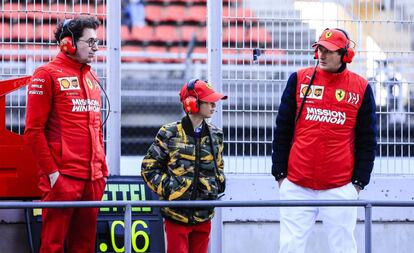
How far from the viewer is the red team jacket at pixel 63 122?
5.64m

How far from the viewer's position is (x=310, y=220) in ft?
→ 19.2

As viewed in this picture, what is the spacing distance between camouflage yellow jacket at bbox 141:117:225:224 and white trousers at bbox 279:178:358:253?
1.39 feet

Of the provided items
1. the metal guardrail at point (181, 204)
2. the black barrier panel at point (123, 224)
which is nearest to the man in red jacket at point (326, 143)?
the metal guardrail at point (181, 204)

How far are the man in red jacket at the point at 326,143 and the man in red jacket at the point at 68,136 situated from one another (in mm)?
1047

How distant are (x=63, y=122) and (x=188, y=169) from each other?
2.39 feet

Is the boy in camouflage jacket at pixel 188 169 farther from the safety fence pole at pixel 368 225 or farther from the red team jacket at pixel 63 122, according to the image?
the safety fence pole at pixel 368 225

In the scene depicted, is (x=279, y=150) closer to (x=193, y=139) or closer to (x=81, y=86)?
(x=193, y=139)

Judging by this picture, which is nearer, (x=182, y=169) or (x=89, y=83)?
(x=182, y=169)

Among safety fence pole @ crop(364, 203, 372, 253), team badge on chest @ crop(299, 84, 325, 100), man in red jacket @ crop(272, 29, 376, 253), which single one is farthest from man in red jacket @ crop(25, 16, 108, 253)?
safety fence pole @ crop(364, 203, 372, 253)

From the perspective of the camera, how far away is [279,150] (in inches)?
233

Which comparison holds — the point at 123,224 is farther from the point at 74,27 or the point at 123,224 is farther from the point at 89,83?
the point at 74,27

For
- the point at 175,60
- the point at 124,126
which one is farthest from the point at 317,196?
the point at 175,60

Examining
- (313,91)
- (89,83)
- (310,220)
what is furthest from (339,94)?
(89,83)

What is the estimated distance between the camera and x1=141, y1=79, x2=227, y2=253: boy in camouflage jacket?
5711 millimetres
